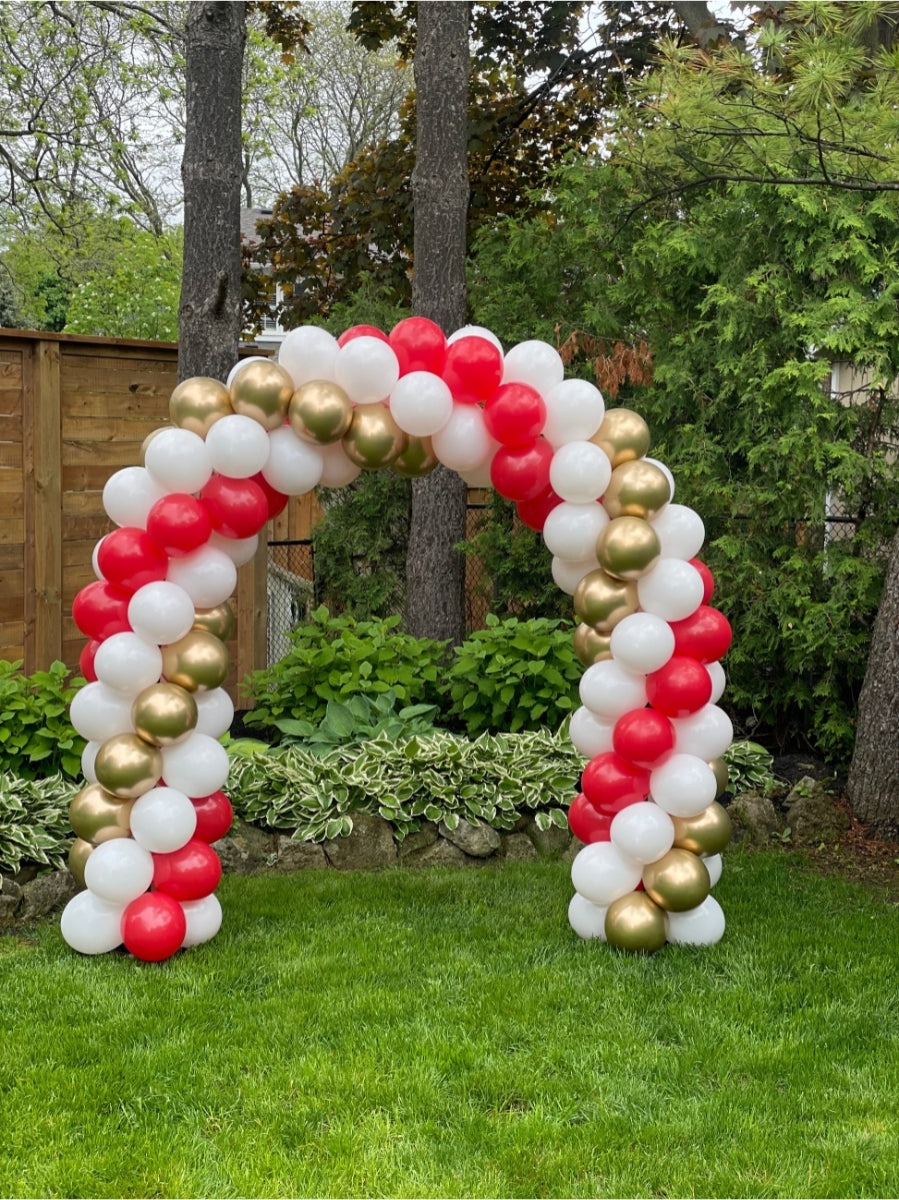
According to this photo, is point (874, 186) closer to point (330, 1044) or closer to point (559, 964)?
point (559, 964)

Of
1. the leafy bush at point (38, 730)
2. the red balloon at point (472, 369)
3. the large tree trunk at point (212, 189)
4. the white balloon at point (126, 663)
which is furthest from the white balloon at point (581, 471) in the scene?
the large tree trunk at point (212, 189)

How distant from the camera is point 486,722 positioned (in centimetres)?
621

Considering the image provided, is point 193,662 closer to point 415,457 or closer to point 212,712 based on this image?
point 212,712

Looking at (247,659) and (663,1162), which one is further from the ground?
(247,659)

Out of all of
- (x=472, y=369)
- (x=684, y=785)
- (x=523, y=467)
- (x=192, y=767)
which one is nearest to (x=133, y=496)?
(x=192, y=767)

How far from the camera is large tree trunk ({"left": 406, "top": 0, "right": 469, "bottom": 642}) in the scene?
716cm

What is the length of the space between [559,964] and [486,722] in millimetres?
2348

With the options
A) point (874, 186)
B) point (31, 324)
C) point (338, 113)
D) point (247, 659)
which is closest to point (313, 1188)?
point (874, 186)

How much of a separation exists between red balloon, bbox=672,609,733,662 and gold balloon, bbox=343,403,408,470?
3.94 ft

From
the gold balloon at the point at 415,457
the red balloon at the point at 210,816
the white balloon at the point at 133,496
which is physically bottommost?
the red balloon at the point at 210,816

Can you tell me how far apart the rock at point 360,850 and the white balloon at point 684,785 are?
1.60m

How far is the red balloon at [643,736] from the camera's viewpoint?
3.93 m

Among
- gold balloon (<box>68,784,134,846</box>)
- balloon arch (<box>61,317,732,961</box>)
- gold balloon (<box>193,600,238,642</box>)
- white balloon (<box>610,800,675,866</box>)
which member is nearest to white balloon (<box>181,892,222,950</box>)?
balloon arch (<box>61,317,732,961</box>)

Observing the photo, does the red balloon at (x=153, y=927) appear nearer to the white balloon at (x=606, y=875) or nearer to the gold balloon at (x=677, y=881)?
the white balloon at (x=606, y=875)
